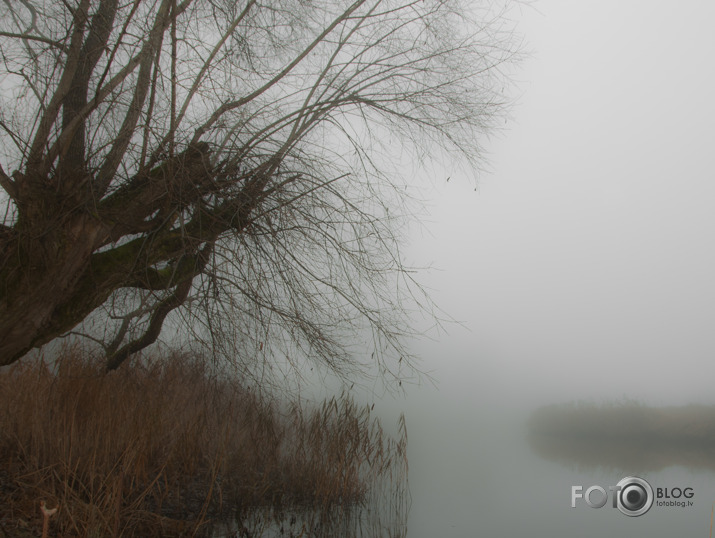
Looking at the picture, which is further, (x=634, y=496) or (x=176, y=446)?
(x=634, y=496)

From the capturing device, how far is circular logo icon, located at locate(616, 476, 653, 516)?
4.29 metres

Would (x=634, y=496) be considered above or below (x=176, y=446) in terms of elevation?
above

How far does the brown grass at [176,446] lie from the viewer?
3412 mm

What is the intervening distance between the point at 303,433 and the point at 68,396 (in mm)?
1789

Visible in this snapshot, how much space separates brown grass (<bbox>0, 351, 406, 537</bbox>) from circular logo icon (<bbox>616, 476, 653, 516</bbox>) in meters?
1.75

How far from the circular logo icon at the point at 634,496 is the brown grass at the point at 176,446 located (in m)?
1.75

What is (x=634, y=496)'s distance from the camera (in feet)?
14.4

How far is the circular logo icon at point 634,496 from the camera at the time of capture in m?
4.29

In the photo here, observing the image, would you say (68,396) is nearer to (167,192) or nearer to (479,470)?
(167,192)

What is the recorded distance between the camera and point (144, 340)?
12.7 feet

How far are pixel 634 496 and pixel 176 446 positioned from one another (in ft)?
12.0

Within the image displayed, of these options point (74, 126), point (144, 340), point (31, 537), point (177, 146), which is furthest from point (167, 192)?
point (31, 537)

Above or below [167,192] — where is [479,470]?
below

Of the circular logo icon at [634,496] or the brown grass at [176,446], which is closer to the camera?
the brown grass at [176,446]
